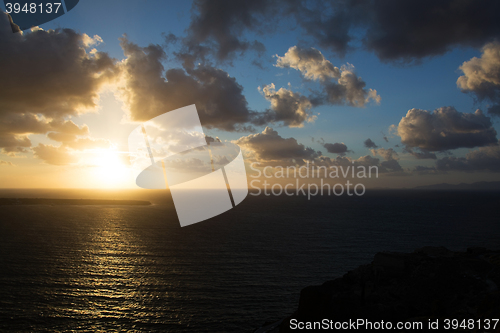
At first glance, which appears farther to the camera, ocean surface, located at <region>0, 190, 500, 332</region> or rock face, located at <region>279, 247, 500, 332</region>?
ocean surface, located at <region>0, 190, 500, 332</region>

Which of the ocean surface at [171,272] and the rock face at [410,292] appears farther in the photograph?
the ocean surface at [171,272]

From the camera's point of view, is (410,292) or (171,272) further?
(171,272)

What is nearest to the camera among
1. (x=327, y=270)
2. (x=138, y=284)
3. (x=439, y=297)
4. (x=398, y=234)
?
(x=439, y=297)

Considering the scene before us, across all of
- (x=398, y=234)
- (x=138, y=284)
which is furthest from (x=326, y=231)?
(x=138, y=284)

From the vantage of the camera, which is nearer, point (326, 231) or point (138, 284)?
point (138, 284)

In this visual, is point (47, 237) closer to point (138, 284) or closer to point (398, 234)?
point (138, 284)

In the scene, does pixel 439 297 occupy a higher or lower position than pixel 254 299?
higher

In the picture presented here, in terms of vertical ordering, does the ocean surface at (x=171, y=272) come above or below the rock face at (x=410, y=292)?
below

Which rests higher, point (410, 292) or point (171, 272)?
point (410, 292)
